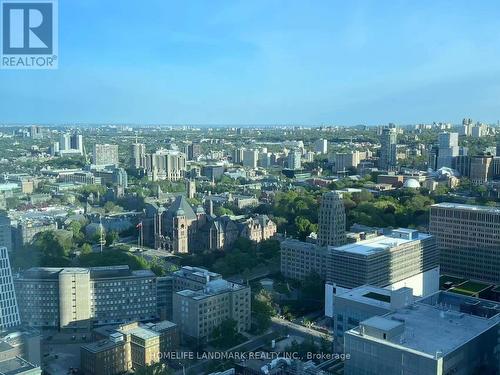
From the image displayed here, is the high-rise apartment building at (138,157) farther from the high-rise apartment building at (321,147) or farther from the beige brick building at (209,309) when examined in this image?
the beige brick building at (209,309)

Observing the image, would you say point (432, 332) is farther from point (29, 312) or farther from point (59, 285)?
point (59, 285)

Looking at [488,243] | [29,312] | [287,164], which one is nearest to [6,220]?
[29,312]

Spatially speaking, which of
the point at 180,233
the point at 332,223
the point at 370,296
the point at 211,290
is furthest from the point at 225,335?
the point at 180,233

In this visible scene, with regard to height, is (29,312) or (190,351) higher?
(29,312)

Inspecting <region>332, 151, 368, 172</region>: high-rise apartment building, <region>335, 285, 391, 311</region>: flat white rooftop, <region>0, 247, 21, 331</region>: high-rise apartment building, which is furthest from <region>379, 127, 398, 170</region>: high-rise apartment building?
<region>0, 247, 21, 331</region>: high-rise apartment building

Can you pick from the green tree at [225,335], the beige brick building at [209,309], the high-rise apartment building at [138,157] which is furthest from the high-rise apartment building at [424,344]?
the high-rise apartment building at [138,157]

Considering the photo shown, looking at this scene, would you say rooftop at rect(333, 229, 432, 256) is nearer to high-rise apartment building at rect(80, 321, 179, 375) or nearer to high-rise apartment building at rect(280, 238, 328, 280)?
high-rise apartment building at rect(280, 238, 328, 280)

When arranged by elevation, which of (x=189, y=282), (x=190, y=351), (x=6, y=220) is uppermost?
(x=6, y=220)

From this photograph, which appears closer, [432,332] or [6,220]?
[432,332]
